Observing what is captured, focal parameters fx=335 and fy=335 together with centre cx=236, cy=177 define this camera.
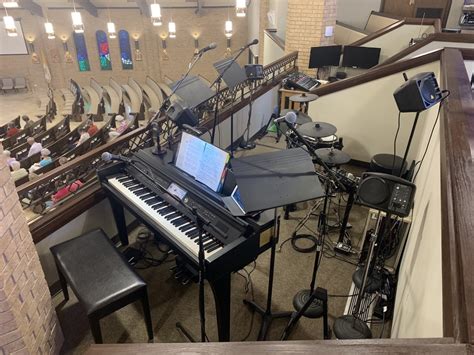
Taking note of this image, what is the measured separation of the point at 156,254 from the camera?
3125 mm

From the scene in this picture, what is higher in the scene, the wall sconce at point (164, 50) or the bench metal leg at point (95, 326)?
the wall sconce at point (164, 50)

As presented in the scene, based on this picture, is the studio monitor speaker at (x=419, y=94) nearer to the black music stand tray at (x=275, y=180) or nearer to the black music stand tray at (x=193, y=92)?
the black music stand tray at (x=275, y=180)

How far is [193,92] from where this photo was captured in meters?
2.99

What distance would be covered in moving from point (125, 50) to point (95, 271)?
12.4 meters

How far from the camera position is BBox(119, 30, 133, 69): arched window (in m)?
12.5

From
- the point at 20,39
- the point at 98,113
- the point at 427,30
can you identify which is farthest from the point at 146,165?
the point at 20,39

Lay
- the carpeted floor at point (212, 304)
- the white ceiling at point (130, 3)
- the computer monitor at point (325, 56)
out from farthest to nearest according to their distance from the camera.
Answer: the white ceiling at point (130, 3) < the computer monitor at point (325, 56) < the carpeted floor at point (212, 304)

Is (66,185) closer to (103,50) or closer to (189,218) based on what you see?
(189,218)

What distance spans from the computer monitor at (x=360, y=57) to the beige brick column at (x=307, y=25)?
0.47m

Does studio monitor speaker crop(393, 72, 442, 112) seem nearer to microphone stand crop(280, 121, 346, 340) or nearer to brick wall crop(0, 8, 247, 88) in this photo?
microphone stand crop(280, 121, 346, 340)

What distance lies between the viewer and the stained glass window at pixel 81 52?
41.3 feet

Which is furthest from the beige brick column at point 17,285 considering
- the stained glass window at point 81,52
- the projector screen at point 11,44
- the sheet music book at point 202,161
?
the projector screen at point 11,44

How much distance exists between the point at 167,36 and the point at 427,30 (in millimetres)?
9215

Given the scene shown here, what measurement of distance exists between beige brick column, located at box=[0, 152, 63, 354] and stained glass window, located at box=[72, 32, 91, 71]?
12963mm
